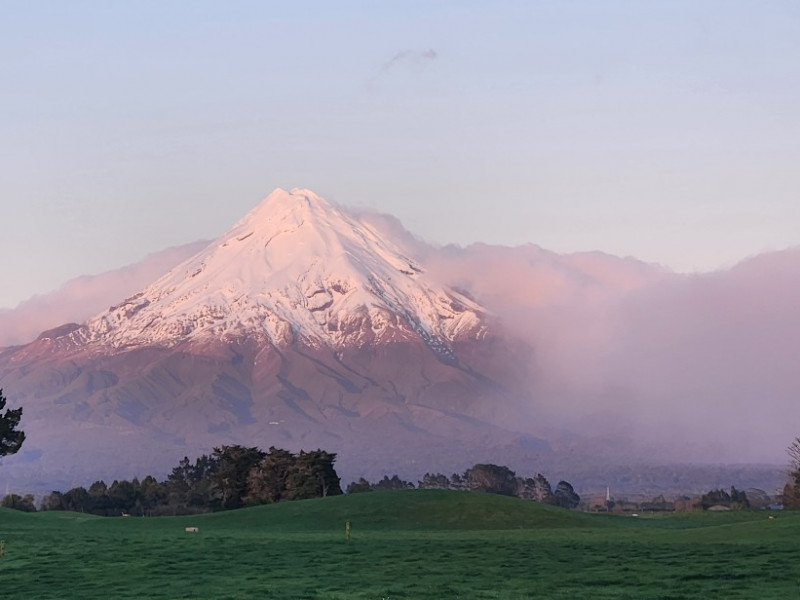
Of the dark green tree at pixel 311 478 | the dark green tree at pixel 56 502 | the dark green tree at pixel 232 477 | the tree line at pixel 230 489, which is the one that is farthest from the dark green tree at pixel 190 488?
the dark green tree at pixel 311 478

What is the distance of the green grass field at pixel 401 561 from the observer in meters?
51.9

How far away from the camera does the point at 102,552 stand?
226 ft

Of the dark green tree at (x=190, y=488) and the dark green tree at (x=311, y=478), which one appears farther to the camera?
the dark green tree at (x=190, y=488)

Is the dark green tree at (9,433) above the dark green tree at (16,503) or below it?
above

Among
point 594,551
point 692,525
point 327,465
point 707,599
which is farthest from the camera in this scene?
point 327,465

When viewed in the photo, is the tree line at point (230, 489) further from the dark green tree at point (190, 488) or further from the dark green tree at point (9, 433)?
the dark green tree at point (9, 433)

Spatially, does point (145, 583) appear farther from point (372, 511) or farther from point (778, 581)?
point (372, 511)

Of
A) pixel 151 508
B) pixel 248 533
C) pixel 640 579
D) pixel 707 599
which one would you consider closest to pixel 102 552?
pixel 248 533

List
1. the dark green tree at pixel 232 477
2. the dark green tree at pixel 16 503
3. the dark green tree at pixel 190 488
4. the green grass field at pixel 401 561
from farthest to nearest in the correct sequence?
the dark green tree at pixel 190 488
the dark green tree at pixel 16 503
the dark green tree at pixel 232 477
the green grass field at pixel 401 561

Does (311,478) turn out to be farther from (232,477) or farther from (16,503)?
(16,503)

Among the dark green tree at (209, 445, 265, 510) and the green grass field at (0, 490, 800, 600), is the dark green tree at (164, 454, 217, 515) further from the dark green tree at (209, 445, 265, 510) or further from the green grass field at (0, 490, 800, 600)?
the green grass field at (0, 490, 800, 600)

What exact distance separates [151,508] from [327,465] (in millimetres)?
26073

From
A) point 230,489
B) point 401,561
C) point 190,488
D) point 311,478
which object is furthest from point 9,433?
point 401,561

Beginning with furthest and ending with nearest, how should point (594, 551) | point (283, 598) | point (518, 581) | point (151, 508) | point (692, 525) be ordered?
1. point (151, 508)
2. point (692, 525)
3. point (594, 551)
4. point (518, 581)
5. point (283, 598)
